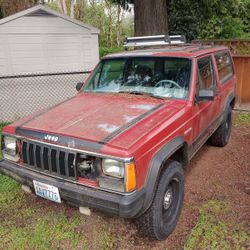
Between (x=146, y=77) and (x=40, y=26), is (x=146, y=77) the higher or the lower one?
the lower one

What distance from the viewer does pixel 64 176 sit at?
8.57 feet

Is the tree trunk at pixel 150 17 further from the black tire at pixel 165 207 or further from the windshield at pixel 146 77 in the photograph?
the black tire at pixel 165 207

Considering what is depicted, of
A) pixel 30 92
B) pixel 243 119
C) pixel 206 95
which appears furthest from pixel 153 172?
pixel 30 92

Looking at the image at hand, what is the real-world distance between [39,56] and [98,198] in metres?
7.43

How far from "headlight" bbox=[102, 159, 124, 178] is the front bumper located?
17cm

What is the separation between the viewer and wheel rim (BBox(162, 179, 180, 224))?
2.97 metres

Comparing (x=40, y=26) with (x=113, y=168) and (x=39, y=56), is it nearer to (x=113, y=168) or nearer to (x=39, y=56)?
(x=39, y=56)

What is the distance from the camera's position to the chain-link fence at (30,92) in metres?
7.79

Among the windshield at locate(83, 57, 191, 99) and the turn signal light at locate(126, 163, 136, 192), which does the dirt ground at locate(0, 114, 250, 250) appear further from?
the windshield at locate(83, 57, 191, 99)

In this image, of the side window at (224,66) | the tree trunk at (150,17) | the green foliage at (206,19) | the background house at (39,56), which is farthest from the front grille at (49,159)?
the green foliage at (206,19)

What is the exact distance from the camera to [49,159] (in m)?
2.64

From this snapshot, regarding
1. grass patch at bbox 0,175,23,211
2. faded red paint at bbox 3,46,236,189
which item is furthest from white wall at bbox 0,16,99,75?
faded red paint at bbox 3,46,236,189

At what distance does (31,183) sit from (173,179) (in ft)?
4.73

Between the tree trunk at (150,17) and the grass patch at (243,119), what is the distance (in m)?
3.33
